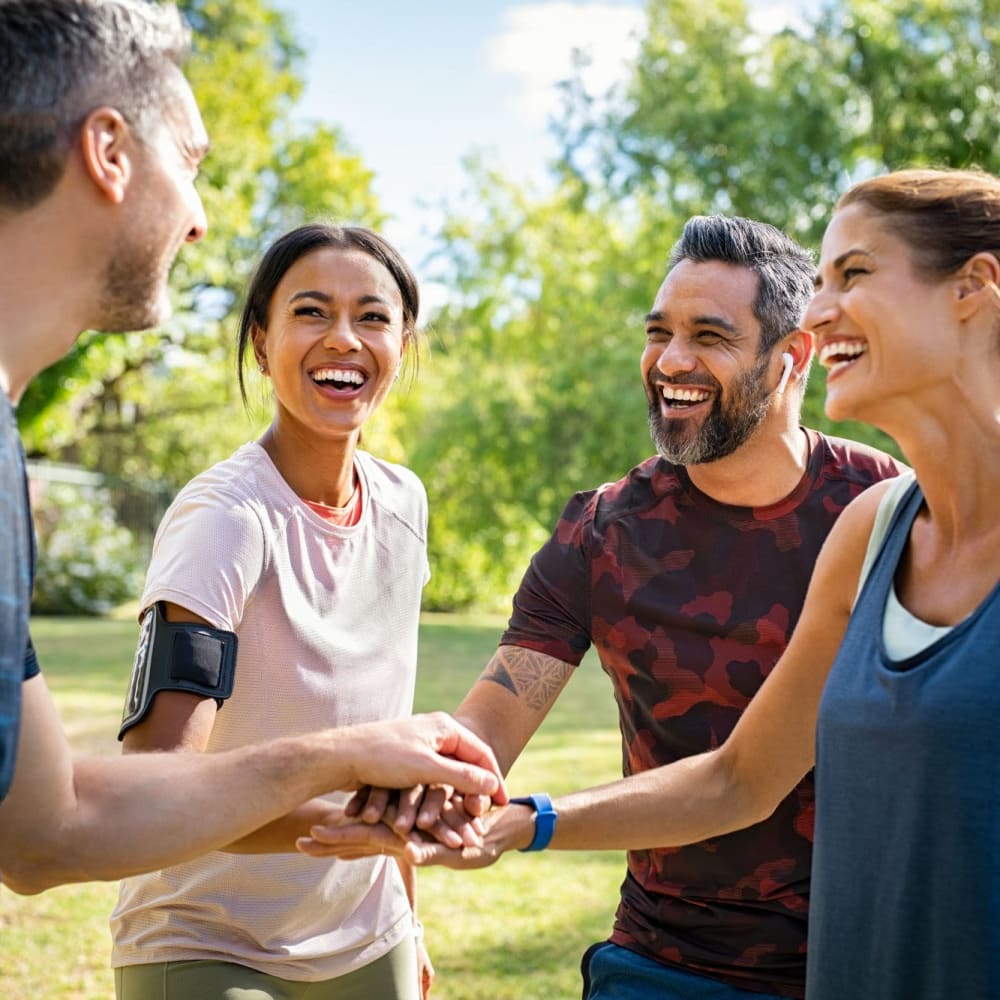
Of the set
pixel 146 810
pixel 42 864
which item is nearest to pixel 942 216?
pixel 146 810

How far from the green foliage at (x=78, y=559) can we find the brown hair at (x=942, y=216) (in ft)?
68.0

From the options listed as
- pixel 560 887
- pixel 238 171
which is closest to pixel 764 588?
pixel 560 887

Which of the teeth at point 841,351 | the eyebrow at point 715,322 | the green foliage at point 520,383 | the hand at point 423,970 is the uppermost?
the green foliage at point 520,383

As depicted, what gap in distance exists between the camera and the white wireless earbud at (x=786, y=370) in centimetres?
362

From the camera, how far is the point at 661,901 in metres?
3.19

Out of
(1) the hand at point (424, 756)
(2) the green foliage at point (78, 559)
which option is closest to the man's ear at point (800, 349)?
(1) the hand at point (424, 756)

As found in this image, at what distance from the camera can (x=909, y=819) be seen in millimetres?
2119

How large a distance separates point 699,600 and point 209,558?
1.19m

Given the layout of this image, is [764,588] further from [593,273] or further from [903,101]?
[593,273]

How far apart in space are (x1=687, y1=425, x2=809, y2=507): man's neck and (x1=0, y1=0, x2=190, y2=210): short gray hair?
183cm

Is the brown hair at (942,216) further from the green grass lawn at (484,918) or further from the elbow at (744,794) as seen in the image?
the green grass lawn at (484,918)

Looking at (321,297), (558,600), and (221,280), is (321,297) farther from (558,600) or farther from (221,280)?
(221,280)

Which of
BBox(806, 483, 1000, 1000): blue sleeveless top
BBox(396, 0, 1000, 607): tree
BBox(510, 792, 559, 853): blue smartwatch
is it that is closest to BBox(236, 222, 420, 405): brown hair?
BBox(510, 792, 559, 853): blue smartwatch

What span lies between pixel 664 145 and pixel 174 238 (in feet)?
68.7
